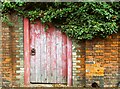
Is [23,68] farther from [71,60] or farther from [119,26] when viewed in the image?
[119,26]

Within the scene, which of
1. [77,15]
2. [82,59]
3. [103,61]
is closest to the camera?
[77,15]

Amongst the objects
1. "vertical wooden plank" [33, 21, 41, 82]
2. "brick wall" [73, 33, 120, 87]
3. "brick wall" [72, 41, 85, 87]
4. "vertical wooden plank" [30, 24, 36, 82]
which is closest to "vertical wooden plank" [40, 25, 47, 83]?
"vertical wooden plank" [33, 21, 41, 82]

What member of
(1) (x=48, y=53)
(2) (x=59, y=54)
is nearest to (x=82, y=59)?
(2) (x=59, y=54)

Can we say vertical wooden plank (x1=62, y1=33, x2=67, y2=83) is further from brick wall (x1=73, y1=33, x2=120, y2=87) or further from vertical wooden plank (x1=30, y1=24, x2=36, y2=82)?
vertical wooden plank (x1=30, y1=24, x2=36, y2=82)

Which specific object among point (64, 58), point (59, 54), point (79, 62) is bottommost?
point (79, 62)

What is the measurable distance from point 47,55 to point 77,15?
1407 mm

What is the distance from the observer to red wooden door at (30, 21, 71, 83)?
7887 mm

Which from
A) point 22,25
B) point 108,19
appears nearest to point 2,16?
point 22,25

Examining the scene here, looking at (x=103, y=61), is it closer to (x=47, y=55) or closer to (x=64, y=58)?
(x=64, y=58)

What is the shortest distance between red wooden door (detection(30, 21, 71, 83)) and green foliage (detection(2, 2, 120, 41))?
318 mm

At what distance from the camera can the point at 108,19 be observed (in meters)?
7.27

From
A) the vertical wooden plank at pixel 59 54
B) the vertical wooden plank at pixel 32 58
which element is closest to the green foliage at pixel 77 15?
the vertical wooden plank at pixel 59 54

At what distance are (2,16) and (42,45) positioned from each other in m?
1.31

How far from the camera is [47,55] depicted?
795 cm
